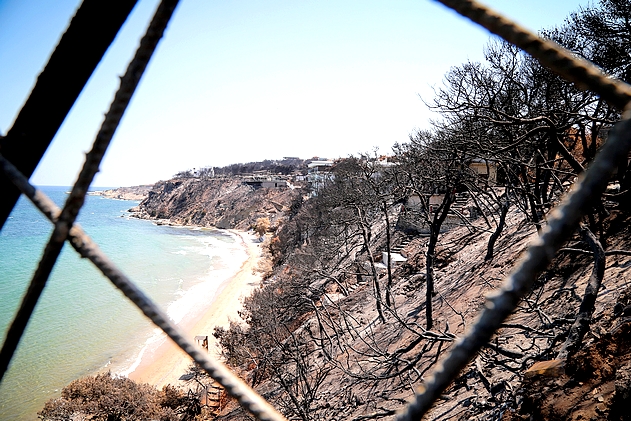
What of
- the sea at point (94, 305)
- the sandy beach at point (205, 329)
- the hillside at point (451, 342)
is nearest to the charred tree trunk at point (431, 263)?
the hillside at point (451, 342)

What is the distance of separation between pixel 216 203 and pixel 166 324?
72343mm

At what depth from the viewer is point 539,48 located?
0.66 meters

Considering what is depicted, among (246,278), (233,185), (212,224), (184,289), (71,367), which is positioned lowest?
(71,367)

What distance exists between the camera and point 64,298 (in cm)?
2691

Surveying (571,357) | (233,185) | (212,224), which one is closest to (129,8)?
(571,357)

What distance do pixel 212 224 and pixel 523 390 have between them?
64607 mm

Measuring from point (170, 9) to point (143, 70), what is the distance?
136 millimetres

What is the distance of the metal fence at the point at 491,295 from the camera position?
0.50 meters

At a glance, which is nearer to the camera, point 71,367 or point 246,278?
point 71,367

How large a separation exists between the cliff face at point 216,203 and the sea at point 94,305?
28.3 feet

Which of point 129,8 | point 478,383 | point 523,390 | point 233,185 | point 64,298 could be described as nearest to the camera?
point 129,8

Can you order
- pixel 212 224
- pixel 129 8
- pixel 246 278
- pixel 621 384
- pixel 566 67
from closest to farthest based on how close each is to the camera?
pixel 566 67
pixel 129 8
pixel 621 384
pixel 246 278
pixel 212 224

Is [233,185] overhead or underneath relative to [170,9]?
overhead

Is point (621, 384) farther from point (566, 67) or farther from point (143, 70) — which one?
point (143, 70)
